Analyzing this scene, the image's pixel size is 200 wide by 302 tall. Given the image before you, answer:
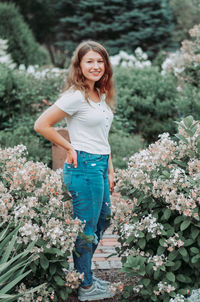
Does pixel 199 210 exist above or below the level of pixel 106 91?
below

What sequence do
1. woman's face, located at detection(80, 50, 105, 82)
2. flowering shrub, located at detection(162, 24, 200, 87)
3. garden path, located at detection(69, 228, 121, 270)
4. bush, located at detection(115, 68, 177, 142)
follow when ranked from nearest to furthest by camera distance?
woman's face, located at detection(80, 50, 105, 82) < garden path, located at detection(69, 228, 121, 270) < flowering shrub, located at detection(162, 24, 200, 87) < bush, located at detection(115, 68, 177, 142)

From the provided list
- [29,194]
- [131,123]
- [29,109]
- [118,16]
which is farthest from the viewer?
[118,16]

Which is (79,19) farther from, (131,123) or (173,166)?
(173,166)

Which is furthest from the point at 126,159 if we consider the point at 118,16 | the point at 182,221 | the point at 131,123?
the point at 118,16

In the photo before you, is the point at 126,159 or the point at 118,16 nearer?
the point at 126,159

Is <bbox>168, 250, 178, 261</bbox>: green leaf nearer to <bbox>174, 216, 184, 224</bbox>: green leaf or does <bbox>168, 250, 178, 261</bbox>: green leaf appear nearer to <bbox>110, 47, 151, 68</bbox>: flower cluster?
<bbox>174, 216, 184, 224</bbox>: green leaf

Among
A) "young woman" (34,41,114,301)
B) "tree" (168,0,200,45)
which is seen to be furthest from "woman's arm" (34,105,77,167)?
"tree" (168,0,200,45)

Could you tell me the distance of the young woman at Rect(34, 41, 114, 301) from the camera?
99.3 inches

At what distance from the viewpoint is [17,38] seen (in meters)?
10.6

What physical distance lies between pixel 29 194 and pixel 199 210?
104 centimetres

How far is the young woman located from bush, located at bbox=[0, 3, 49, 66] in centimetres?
832

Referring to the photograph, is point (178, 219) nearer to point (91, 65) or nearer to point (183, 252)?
point (183, 252)

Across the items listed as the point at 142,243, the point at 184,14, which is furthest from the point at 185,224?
the point at 184,14

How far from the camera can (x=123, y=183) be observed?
2.80 metres
